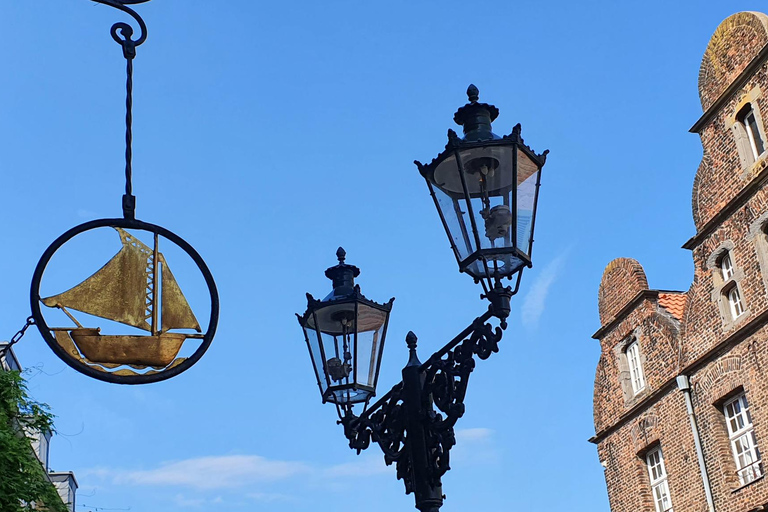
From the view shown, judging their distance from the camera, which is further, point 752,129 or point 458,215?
point 752,129

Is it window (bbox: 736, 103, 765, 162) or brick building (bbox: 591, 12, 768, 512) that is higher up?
window (bbox: 736, 103, 765, 162)

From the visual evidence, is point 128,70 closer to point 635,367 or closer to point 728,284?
point 728,284

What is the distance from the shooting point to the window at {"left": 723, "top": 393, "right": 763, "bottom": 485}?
50.0 feet

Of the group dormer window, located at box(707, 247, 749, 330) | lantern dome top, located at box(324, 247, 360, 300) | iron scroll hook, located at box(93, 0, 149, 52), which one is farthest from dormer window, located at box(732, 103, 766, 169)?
iron scroll hook, located at box(93, 0, 149, 52)

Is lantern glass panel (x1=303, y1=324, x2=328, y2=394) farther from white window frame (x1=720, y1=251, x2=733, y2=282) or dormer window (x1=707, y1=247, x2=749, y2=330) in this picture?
white window frame (x1=720, y1=251, x2=733, y2=282)

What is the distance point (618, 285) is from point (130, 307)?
17476 millimetres

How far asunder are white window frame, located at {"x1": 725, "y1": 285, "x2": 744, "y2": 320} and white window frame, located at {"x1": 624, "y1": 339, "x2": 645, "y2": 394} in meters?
2.89

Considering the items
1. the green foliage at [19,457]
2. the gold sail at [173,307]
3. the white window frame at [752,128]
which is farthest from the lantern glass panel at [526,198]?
the white window frame at [752,128]

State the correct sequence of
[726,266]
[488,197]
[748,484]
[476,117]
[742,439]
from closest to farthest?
[488,197] < [476,117] < [748,484] < [742,439] < [726,266]

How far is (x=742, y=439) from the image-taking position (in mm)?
15570

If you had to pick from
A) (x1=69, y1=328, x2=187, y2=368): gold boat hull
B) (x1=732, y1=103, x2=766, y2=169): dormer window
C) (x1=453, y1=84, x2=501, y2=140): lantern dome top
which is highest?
(x1=732, y1=103, x2=766, y2=169): dormer window

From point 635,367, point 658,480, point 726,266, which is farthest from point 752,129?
point 658,480

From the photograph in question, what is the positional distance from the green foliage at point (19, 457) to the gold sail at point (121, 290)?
33.1ft

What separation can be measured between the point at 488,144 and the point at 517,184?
28cm
